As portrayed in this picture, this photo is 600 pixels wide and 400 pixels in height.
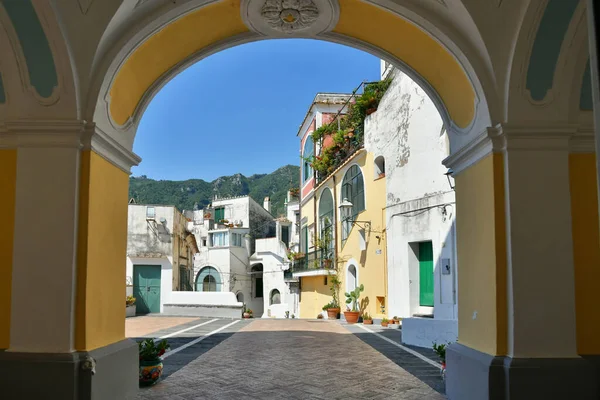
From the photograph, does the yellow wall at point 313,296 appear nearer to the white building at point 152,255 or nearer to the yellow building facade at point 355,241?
the yellow building facade at point 355,241

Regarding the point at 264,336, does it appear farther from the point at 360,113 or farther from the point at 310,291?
the point at 310,291

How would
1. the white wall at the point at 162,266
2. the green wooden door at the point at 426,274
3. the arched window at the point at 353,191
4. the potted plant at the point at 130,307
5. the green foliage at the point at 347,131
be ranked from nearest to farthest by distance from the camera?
the green wooden door at the point at 426,274, the arched window at the point at 353,191, the green foliage at the point at 347,131, the potted plant at the point at 130,307, the white wall at the point at 162,266

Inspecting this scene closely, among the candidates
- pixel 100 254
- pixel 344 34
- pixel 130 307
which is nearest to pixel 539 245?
pixel 344 34

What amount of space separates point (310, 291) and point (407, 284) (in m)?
12.2

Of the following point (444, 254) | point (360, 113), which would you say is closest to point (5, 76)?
point (444, 254)

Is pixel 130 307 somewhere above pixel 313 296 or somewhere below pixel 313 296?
below

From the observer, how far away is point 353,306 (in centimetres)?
1989

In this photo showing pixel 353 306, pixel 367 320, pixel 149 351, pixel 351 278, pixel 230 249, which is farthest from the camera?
pixel 230 249

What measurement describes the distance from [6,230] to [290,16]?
12.8ft

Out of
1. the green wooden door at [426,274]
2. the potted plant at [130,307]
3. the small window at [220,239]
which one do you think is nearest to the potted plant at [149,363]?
the green wooden door at [426,274]

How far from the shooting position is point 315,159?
1043 inches

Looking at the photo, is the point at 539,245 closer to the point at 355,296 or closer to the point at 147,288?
the point at 355,296

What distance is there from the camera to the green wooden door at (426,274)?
601 inches

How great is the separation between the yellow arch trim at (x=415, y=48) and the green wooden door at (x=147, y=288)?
75.1 feet
